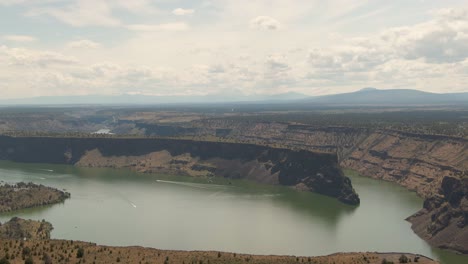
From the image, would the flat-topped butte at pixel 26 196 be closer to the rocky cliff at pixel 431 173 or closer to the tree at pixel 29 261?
the tree at pixel 29 261

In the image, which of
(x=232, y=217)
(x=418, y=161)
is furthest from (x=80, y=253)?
(x=418, y=161)

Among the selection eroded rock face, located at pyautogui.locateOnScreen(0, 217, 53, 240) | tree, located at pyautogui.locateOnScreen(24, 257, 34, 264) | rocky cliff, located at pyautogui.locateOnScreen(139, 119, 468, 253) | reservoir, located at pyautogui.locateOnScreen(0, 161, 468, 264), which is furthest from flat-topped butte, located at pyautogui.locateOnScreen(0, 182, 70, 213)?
rocky cliff, located at pyautogui.locateOnScreen(139, 119, 468, 253)

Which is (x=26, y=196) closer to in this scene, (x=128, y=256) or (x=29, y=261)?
(x=128, y=256)

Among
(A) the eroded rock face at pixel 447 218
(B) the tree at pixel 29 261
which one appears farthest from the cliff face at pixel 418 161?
(B) the tree at pixel 29 261

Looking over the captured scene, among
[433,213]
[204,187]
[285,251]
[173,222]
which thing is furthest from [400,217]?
[204,187]

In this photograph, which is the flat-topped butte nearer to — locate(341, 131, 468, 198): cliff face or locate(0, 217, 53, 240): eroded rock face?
locate(0, 217, 53, 240): eroded rock face

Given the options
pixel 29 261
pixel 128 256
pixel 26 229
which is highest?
pixel 29 261

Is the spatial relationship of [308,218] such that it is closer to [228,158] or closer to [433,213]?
[433,213]
